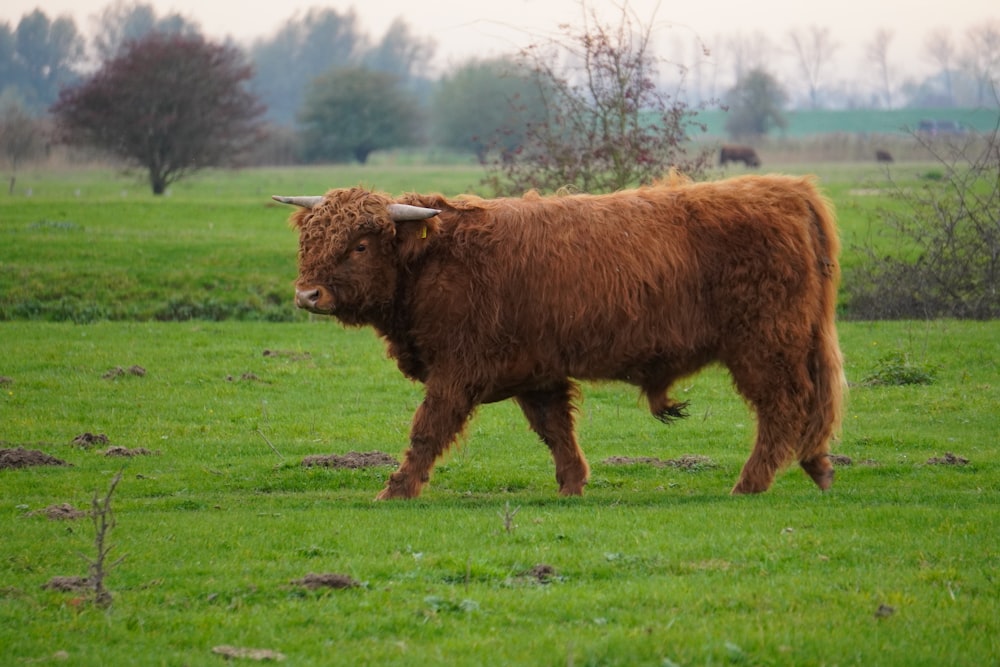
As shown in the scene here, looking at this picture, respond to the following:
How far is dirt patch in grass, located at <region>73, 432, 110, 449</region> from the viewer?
11.4 m

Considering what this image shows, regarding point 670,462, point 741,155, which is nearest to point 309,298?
point 670,462

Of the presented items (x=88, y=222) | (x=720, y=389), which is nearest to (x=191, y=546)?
(x=720, y=389)

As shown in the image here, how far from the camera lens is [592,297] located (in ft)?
30.6

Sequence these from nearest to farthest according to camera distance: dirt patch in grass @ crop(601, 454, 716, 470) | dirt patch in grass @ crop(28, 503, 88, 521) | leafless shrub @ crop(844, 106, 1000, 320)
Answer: dirt patch in grass @ crop(28, 503, 88, 521) < dirt patch in grass @ crop(601, 454, 716, 470) < leafless shrub @ crop(844, 106, 1000, 320)

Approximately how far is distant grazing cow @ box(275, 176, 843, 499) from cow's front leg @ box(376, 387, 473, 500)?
1cm

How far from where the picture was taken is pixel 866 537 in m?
7.59

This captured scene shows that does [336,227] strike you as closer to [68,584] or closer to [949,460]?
[68,584]

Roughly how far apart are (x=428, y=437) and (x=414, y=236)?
1525mm

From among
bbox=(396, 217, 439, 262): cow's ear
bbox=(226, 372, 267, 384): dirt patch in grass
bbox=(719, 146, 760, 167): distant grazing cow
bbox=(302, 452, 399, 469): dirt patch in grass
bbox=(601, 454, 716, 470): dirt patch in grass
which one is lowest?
bbox=(601, 454, 716, 470): dirt patch in grass

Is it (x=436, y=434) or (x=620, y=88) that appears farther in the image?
(x=620, y=88)

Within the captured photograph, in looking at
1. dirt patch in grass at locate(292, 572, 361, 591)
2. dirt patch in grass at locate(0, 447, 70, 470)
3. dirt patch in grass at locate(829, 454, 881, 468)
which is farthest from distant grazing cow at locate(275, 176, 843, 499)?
dirt patch in grass at locate(0, 447, 70, 470)

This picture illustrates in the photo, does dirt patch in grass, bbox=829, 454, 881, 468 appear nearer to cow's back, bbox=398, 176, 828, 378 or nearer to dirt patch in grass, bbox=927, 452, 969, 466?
dirt patch in grass, bbox=927, 452, 969, 466

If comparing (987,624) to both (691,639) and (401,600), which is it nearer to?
(691,639)

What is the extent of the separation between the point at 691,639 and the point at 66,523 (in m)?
4.56
